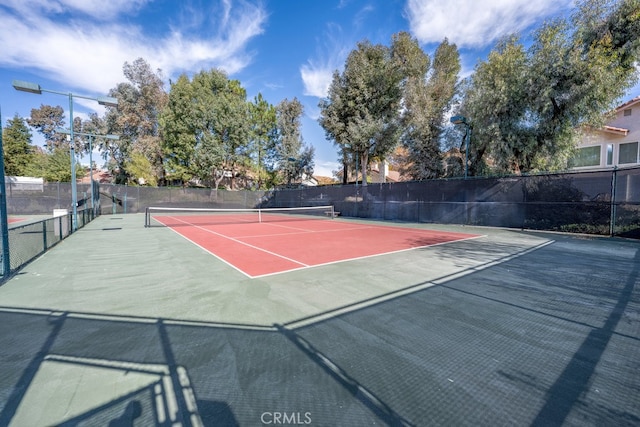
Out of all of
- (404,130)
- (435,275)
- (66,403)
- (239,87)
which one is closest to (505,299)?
(435,275)

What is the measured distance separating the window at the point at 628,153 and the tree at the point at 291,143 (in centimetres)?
2757

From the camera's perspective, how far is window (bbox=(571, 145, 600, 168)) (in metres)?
18.7

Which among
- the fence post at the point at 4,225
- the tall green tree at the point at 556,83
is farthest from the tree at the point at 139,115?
the tall green tree at the point at 556,83

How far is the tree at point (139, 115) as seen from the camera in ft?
106

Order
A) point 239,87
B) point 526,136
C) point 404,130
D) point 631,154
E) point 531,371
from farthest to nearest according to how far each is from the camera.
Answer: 1. point 239,87
2. point 404,130
3. point 631,154
4. point 526,136
5. point 531,371

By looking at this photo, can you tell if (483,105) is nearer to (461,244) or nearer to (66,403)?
(461,244)

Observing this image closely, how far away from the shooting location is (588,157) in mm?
19188

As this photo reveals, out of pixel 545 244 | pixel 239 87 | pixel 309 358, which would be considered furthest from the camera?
pixel 239 87

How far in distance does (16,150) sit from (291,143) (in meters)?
39.5

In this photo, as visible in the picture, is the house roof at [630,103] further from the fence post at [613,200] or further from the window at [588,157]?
the fence post at [613,200]

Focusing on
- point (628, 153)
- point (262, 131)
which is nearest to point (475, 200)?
point (628, 153)

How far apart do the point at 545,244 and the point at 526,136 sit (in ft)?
24.2

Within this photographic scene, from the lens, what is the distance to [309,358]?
243cm

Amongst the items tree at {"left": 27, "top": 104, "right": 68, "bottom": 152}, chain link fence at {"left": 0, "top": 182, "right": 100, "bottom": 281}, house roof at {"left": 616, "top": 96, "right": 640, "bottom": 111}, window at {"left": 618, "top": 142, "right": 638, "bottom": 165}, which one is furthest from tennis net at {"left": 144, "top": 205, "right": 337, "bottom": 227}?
tree at {"left": 27, "top": 104, "right": 68, "bottom": 152}
